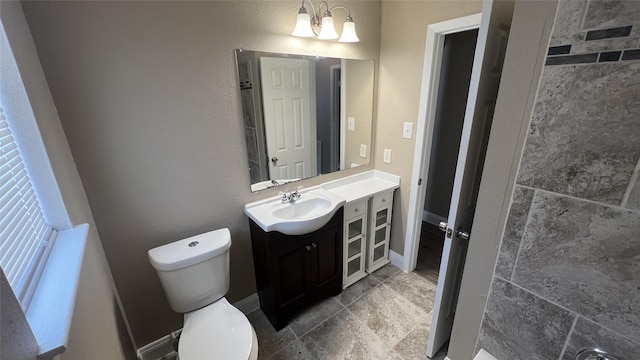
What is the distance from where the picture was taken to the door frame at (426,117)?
169 cm

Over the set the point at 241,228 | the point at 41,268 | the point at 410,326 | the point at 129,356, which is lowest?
the point at 410,326

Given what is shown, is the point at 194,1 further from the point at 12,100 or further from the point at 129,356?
the point at 129,356

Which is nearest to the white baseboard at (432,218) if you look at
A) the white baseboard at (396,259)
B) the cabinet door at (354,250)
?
the white baseboard at (396,259)

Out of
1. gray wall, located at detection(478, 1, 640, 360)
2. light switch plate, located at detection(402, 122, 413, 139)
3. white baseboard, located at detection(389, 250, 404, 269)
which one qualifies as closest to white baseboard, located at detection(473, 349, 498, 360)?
gray wall, located at detection(478, 1, 640, 360)

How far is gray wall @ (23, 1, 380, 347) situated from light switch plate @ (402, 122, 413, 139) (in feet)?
3.13

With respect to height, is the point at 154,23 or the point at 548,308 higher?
the point at 154,23

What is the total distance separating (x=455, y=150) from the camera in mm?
2986

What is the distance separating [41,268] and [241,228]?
1.05 m

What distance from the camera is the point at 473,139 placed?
3.60 ft

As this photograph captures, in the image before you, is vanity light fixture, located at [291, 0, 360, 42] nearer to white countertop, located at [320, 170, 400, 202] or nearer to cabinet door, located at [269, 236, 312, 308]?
white countertop, located at [320, 170, 400, 202]

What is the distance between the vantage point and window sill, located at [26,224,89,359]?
0.56 metres

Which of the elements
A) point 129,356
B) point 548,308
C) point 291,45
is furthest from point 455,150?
point 129,356

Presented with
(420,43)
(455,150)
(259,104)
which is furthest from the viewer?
(455,150)

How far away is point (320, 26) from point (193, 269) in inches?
68.2
